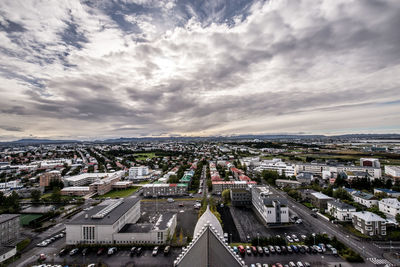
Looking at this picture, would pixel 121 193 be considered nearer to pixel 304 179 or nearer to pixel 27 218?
pixel 27 218

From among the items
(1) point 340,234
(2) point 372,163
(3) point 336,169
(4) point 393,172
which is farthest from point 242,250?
(2) point 372,163

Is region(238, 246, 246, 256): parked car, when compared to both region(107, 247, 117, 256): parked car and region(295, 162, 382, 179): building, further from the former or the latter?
region(295, 162, 382, 179): building

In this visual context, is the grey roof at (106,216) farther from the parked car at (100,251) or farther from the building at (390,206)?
the building at (390,206)

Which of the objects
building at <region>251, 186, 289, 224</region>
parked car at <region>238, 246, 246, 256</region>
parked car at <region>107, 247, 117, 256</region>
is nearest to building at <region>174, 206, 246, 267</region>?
parked car at <region>238, 246, 246, 256</region>

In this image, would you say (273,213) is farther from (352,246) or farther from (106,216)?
(106,216)

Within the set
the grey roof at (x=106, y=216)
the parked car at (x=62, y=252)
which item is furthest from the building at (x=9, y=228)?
the parked car at (x=62, y=252)

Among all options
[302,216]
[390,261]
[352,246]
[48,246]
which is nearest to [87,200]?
[48,246]

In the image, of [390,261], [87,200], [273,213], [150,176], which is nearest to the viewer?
[390,261]
